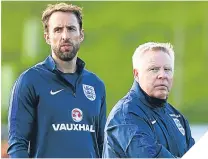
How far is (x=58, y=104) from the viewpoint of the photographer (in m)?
5.36

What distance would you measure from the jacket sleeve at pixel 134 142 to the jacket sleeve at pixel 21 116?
110 centimetres

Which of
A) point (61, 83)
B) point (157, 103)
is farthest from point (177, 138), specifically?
point (61, 83)

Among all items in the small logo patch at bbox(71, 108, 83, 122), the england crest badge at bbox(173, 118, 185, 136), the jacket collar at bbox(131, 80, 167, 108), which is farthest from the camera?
the small logo patch at bbox(71, 108, 83, 122)

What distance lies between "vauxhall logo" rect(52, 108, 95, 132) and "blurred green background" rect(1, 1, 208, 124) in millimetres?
10348

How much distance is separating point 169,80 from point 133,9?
13.7m

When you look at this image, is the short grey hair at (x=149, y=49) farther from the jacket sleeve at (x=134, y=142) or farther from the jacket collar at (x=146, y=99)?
the jacket sleeve at (x=134, y=142)

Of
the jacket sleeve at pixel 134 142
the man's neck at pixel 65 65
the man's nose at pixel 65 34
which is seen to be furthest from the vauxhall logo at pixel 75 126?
the jacket sleeve at pixel 134 142

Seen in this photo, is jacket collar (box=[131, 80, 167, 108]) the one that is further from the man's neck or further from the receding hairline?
the receding hairline

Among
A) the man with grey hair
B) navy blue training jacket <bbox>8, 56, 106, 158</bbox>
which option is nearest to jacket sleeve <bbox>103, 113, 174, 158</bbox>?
the man with grey hair

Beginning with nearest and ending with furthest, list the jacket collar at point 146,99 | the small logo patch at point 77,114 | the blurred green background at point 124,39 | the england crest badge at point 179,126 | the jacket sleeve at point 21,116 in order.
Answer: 1. the jacket collar at point 146,99
2. the england crest badge at point 179,126
3. the jacket sleeve at point 21,116
4. the small logo patch at point 77,114
5. the blurred green background at point 124,39

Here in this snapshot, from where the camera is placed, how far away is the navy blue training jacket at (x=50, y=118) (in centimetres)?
527

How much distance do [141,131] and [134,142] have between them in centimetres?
7

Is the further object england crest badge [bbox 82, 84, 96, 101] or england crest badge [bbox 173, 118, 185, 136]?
england crest badge [bbox 82, 84, 96, 101]

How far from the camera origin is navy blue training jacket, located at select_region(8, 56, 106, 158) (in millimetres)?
5266
